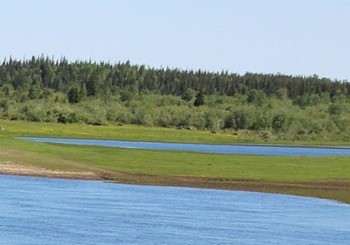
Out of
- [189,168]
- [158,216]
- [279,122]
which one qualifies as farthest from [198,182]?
[279,122]

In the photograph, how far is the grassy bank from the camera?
234ft

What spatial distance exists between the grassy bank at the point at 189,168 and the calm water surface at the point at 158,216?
14.0ft

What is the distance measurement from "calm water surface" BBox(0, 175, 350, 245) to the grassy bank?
14.0 ft

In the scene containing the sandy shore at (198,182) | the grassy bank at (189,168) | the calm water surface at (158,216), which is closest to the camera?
the calm water surface at (158,216)

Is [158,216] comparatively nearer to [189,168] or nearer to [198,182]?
[198,182]

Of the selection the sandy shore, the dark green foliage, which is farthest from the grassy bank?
the dark green foliage

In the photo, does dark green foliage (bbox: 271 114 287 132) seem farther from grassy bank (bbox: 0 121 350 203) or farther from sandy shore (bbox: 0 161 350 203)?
sandy shore (bbox: 0 161 350 203)

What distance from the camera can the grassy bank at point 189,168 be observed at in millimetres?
71188

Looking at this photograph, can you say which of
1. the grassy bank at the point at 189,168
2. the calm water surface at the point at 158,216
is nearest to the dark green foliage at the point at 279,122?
the grassy bank at the point at 189,168

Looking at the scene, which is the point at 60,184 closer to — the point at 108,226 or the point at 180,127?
the point at 108,226

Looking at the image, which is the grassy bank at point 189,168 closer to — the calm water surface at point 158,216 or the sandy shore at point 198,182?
the sandy shore at point 198,182

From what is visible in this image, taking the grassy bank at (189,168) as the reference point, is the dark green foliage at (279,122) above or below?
below

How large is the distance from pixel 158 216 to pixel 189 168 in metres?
26.7

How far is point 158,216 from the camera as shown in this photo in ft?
172
